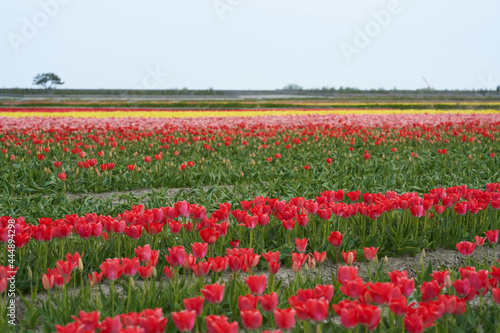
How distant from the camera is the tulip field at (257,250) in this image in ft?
6.42

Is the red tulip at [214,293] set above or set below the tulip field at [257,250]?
above

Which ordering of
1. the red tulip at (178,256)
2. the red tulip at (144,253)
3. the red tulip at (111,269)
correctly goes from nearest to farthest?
1. the red tulip at (111,269)
2. the red tulip at (178,256)
3. the red tulip at (144,253)

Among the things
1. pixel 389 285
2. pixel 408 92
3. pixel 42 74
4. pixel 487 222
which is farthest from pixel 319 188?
pixel 42 74

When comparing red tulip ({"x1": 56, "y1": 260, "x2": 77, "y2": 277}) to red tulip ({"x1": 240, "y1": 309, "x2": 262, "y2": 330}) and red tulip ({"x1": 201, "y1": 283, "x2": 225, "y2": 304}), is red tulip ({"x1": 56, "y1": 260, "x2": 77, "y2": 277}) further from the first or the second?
red tulip ({"x1": 240, "y1": 309, "x2": 262, "y2": 330})

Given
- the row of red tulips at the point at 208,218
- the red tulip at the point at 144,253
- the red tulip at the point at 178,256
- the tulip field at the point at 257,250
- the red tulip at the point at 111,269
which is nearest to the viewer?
the tulip field at the point at 257,250

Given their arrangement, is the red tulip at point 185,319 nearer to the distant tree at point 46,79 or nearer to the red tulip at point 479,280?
the red tulip at point 479,280

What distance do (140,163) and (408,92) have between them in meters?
46.4

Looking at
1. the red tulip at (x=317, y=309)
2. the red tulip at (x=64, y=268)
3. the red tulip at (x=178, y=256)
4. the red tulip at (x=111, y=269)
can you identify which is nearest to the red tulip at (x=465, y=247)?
the red tulip at (x=317, y=309)

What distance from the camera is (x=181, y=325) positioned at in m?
1.74

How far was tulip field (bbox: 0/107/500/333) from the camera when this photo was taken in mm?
1958

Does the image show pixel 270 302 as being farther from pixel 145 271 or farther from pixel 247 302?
pixel 145 271

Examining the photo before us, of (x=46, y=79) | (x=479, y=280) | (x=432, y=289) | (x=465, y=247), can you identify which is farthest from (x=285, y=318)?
(x=46, y=79)

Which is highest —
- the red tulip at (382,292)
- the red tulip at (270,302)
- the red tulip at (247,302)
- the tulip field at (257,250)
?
the red tulip at (382,292)

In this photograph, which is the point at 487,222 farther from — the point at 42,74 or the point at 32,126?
the point at 42,74
